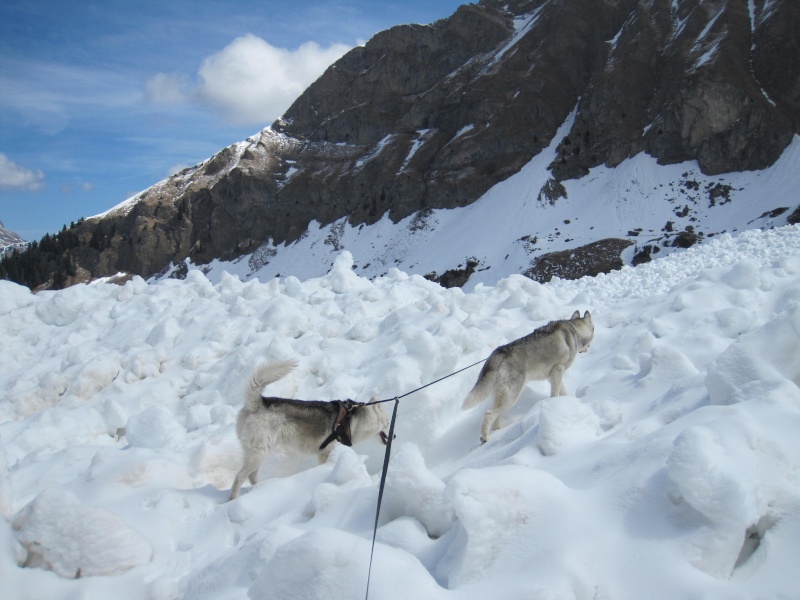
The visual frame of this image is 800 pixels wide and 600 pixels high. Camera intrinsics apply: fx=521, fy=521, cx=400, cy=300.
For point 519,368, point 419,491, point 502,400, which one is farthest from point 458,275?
point 419,491

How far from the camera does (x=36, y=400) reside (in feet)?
32.3

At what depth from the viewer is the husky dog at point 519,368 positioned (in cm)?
629

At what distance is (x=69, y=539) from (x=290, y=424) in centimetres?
253

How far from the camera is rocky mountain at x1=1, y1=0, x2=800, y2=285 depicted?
59875mm

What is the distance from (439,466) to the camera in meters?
6.01

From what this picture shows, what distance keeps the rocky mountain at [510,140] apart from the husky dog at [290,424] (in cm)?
4638

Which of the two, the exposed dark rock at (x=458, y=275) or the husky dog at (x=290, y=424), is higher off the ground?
the husky dog at (x=290, y=424)

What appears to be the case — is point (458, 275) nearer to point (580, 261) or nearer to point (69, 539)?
point (580, 261)

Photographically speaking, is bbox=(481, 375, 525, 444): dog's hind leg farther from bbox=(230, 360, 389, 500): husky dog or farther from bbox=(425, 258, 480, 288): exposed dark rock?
bbox=(425, 258, 480, 288): exposed dark rock

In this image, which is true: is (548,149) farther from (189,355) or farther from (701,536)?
(701,536)

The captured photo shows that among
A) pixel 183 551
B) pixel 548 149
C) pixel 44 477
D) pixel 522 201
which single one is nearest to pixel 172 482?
pixel 183 551

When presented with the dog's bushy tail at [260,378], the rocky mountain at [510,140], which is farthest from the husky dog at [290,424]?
the rocky mountain at [510,140]

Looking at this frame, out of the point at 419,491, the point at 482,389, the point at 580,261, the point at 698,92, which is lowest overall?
the point at 580,261

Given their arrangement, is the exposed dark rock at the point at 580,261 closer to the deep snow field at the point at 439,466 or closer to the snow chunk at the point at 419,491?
the deep snow field at the point at 439,466
